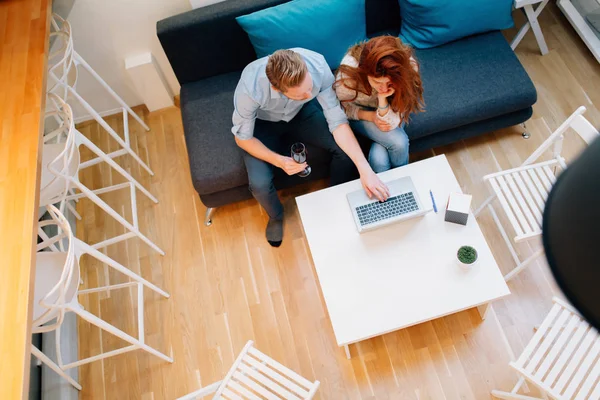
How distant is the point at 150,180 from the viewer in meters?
2.78

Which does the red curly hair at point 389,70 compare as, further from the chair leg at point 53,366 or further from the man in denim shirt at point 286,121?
the chair leg at point 53,366

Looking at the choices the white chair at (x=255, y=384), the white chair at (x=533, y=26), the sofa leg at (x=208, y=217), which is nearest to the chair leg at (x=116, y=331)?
the white chair at (x=255, y=384)

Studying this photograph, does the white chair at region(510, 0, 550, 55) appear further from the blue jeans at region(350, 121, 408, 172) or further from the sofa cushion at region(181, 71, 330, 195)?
the sofa cushion at region(181, 71, 330, 195)

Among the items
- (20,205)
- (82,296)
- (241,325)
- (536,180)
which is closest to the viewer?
(20,205)

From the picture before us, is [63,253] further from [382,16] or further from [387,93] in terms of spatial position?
[382,16]

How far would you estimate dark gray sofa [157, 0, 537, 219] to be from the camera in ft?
7.60

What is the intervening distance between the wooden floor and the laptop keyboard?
1.81 feet

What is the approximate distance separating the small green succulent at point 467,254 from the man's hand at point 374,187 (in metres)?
0.37

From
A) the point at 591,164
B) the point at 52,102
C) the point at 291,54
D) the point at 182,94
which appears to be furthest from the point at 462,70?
the point at 591,164

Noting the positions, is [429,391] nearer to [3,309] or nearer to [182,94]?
[3,309]

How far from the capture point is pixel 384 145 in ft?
7.42

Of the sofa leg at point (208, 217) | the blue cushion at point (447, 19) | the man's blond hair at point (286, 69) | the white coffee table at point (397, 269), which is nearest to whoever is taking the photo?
the man's blond hair at point (286, 69)

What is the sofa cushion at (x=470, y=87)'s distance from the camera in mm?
2312

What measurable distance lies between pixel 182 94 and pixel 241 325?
4.07 feet
